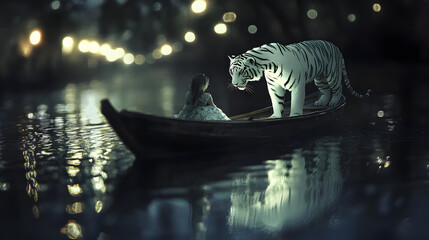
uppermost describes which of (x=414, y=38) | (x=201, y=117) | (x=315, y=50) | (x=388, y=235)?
(x=414, y=38)

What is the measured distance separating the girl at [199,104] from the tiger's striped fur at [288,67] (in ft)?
2.50

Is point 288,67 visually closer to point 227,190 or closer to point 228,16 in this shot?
point 227,190

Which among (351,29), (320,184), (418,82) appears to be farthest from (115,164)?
(351,29)

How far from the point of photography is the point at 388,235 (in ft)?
15.9

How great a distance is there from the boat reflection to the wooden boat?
0.73m

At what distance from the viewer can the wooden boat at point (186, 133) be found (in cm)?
772

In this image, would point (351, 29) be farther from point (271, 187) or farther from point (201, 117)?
point (271, 187)

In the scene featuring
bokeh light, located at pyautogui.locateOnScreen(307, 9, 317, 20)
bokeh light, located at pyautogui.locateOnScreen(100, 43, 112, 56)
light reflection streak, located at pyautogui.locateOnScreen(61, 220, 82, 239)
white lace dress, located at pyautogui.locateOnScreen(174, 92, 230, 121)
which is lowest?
light reflection streak, located at pyautogui.locateOnScreen(61, 220, 82, 239)

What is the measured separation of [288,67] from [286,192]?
408cm

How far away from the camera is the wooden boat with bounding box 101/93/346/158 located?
7719 millimetres

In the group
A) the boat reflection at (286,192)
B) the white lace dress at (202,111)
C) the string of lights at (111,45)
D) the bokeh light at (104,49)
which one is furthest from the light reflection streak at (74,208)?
the bokeh light at (104,49)

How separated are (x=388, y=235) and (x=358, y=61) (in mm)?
33583

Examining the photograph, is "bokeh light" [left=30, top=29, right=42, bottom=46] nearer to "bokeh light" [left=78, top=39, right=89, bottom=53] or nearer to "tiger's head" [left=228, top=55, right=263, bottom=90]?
"bokeh light" [left=78, top=39, right=89, bottom=53]

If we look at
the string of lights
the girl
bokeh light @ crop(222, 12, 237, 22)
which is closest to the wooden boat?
the girl
